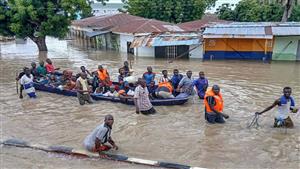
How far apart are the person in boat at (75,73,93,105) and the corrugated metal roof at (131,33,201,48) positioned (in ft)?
41.5

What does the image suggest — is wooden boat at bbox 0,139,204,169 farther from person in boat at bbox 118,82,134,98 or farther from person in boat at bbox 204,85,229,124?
person in boat at bbox 118,82,134,98

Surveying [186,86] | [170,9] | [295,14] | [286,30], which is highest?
[170,9]

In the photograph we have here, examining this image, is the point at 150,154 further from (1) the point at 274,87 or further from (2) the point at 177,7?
(2) the point at 177,7

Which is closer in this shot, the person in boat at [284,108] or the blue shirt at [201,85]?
the person in boat at [284,108]

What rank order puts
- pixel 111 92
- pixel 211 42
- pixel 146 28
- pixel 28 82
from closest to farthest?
pixel 111 92 < pixel 28 82 < pixel 211 42 < pixel 146 28

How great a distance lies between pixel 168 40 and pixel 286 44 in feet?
27.2

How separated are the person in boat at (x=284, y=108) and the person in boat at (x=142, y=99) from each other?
140 inches

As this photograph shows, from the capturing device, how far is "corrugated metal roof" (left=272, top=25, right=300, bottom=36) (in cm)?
2295

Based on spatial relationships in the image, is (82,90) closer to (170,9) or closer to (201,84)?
(201,84)

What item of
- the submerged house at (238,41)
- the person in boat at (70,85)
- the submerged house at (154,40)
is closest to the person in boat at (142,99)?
the person in boat at (70,85)

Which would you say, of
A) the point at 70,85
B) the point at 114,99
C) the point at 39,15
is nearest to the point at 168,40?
the point at 39,15

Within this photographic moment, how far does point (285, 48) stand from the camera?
2420 centimetres

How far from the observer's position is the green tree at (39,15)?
27.0 metres

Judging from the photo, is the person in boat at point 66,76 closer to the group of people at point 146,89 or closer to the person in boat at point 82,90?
the group of people at point 146,89
